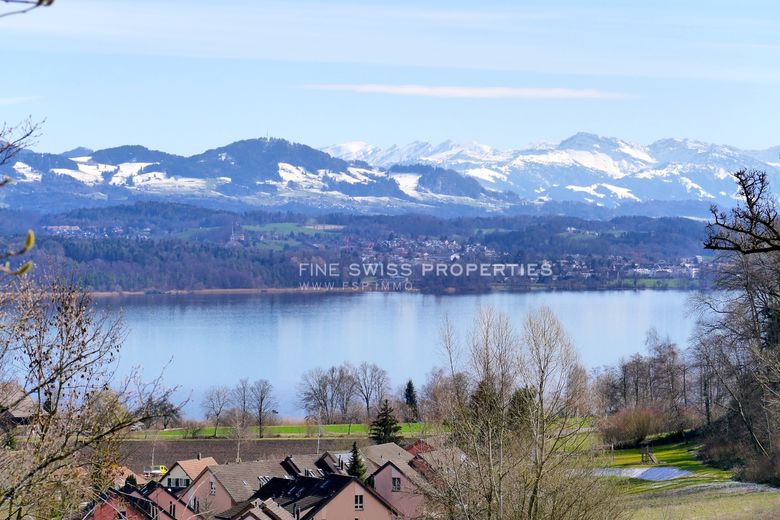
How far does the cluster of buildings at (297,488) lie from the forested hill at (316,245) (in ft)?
216

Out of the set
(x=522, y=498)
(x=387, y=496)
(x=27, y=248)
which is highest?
(x=27, y=248)

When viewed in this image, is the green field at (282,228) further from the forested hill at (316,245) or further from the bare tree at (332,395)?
the bare tree at (332,395)

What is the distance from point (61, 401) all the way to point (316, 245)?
466 feet

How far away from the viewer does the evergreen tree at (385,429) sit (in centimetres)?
2870

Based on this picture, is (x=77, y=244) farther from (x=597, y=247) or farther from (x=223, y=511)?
(x=223, y=511)

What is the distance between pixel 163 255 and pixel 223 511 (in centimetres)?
10700

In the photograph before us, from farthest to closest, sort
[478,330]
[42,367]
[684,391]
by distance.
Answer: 1. [684,391]
2. [478,330]
3. [42,367]

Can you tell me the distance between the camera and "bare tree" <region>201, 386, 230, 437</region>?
3569 cm

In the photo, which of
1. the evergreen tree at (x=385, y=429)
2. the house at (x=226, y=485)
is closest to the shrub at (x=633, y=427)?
the evergreen tree at (x=385, y=429)

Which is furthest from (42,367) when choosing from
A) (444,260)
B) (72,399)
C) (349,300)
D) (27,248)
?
(444,260)

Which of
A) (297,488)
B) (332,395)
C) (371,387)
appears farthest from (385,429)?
(371,387)

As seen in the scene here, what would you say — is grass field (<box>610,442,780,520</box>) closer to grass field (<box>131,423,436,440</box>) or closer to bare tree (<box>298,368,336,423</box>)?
grass field (<box>131,423,436,440</box>)

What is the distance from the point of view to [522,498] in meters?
9.73

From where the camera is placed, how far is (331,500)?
68.1ft
